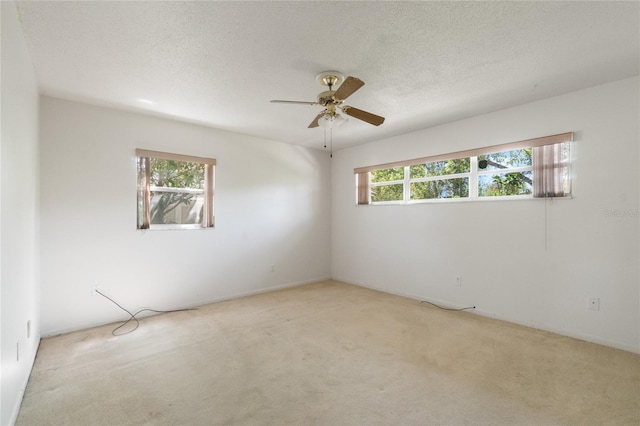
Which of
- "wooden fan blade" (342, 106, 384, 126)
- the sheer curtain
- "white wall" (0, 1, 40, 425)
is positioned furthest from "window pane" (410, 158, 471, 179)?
"white wall" (0, 1, 40, 425)

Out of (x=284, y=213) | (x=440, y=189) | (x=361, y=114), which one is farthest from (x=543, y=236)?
(x=284, y=213)

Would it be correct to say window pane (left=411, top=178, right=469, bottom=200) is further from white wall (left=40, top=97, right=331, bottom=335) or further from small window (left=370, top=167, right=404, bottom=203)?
white wall (left=40, top=97, right=331, bottom=335)

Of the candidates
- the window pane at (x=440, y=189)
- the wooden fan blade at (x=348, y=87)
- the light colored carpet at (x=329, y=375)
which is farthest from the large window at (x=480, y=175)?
the wooden fan blade at (x=348, y=87)

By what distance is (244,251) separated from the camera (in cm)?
455

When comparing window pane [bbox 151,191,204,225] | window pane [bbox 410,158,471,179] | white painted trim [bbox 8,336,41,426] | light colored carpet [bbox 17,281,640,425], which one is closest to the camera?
white painted trim [bbox 8,336,41,426]

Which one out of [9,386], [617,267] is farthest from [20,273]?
[617,267]

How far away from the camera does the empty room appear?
1876mm

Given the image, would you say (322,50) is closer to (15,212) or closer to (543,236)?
(15,212)

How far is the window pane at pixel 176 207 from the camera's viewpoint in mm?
3793

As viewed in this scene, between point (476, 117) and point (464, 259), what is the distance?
181 cm

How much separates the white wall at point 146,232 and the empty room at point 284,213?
0.08ft

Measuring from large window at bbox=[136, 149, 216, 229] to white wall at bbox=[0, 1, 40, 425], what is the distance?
1.17 metres

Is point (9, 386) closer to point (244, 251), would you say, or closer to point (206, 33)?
point (206, 33)

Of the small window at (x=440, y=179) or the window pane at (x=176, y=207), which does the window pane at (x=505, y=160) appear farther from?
the window pane at (x=176, y=207)
